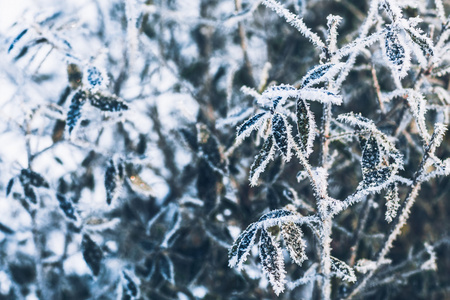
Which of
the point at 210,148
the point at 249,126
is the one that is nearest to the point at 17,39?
the point at 210,148

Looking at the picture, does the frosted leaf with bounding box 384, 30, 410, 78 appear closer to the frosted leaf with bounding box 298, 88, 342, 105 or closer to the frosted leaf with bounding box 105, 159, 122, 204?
the frosted leaf with bounding box 298, 88, 342, 105

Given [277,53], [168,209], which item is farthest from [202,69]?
[168,209]

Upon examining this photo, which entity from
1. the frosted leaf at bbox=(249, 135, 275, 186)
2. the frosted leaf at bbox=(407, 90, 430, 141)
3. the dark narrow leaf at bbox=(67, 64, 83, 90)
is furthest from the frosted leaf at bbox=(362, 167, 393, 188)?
the dark narrow leaf at bbox=(67, 64, 83, 90)

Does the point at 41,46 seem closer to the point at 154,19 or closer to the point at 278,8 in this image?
the point at 278,8

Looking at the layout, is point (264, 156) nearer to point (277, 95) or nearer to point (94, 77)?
point (277, 95)

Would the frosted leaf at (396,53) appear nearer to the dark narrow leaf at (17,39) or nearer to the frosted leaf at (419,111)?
the frosted leaf at (419,111)
